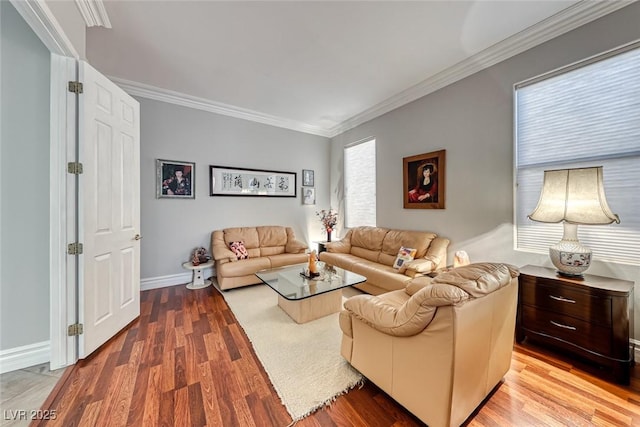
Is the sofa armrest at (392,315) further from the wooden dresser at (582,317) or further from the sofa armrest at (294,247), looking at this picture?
the sofa armrest at (294,247)

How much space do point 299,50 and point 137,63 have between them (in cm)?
209

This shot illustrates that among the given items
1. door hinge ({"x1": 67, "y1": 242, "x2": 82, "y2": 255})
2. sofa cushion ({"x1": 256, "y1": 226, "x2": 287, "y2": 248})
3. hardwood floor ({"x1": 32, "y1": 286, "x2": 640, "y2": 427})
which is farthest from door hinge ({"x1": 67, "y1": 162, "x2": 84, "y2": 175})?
sofa cushion ({"x1": 256, "y1": 226, "x2": 287, "y2": 248})

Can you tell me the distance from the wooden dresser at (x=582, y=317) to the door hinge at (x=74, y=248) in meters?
3.85

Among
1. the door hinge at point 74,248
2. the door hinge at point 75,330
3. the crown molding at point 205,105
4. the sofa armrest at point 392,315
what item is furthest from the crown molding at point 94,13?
the sofa armrest at point 392,315

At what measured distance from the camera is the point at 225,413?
56.9 inches

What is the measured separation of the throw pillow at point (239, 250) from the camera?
3.85 metres

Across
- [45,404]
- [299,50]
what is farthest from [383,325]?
[299,50]

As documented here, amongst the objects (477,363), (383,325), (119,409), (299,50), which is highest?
(299,50)

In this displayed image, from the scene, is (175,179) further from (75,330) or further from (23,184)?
(75,330)

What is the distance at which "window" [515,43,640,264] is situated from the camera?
193 centimetres

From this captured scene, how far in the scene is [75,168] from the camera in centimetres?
191

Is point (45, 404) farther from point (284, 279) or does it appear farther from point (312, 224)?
point (312, 224)

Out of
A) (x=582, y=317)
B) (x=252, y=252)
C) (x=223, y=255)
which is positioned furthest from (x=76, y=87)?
(x=582, y=317)

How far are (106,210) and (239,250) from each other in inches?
76.7
